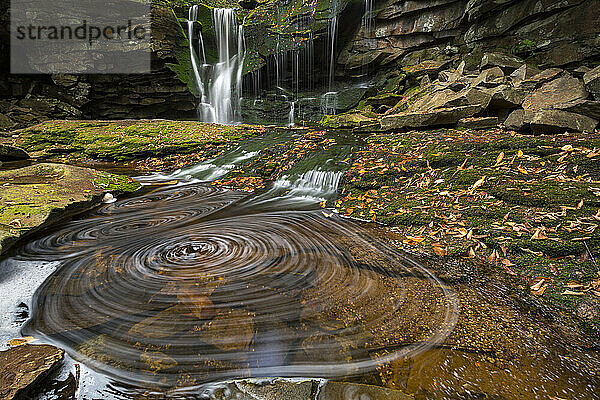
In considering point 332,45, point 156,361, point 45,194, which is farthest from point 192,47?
point 156,361

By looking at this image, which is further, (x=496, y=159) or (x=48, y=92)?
(x=48, y=92)

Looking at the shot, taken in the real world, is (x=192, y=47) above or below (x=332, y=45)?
below

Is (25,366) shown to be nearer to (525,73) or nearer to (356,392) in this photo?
(356,392)

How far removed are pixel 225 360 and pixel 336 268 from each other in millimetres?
1493

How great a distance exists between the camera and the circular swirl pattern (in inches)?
71.8

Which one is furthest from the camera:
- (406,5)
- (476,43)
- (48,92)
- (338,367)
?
(406,5)

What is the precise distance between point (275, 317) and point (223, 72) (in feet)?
65.9

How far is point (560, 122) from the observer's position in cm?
562

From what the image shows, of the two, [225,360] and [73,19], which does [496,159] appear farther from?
[73,19]

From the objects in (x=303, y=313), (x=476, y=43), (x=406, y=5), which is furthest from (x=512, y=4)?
(x=303, y=313)

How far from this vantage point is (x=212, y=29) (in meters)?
19.1

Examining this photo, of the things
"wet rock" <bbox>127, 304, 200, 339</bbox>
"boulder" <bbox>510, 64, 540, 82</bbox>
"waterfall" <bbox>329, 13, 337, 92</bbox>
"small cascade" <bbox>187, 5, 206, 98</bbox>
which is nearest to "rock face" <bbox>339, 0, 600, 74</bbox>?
"waterfall" <bbox>329, 13, 337, 92</bbox>

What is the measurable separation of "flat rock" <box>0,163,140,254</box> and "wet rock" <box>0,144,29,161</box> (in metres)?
3.72

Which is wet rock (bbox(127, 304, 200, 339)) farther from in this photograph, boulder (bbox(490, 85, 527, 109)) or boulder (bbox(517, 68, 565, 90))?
boulder (bbox(517, 68, 565, 90))
